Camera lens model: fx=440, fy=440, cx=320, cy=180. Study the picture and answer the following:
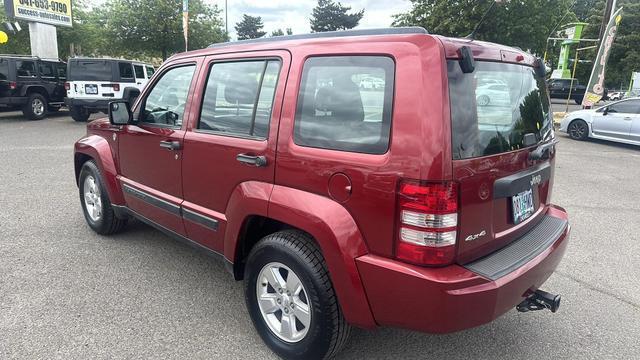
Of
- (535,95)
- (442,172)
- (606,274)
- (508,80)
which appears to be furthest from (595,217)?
(442,172)

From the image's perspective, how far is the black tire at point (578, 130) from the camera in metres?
12.5

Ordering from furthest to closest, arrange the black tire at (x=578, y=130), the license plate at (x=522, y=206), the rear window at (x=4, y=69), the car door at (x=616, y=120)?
1. the rear window at (x=4, y=69)
2. the black tire at (x=578, y=130)
3. the car door at (x=616, y=120)
4. the license plate at (x=522, y=206)

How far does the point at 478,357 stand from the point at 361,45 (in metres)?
1.95

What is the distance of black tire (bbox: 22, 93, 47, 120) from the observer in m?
13.7

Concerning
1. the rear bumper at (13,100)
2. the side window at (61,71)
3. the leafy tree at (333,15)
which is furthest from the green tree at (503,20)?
the leafy tree at (333,15)

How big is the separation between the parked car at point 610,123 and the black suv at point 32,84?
1618 cm

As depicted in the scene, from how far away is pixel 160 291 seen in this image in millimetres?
3332

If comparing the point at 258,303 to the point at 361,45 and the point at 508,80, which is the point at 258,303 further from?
the point at 508,80

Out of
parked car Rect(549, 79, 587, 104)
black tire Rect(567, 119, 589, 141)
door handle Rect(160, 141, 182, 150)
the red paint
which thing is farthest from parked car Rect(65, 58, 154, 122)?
parked car Rect(549, 79, 587, 104)

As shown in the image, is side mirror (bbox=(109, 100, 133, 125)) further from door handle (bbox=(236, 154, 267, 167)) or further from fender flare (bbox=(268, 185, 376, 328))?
fender flare (bbox=(268, 185, 376, 328))

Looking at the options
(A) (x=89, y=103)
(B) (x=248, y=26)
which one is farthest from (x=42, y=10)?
(B) (x=248, y=26)

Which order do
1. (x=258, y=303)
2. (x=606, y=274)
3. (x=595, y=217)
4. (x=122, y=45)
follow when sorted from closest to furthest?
(x=258, y=303) < (x=606, y=274) < (x=595, y=217) < (x=122, y=45)

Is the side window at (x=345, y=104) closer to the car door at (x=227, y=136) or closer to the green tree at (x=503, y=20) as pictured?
the car door at (x=227, y=136)

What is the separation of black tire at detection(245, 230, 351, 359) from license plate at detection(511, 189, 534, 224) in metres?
1.09
